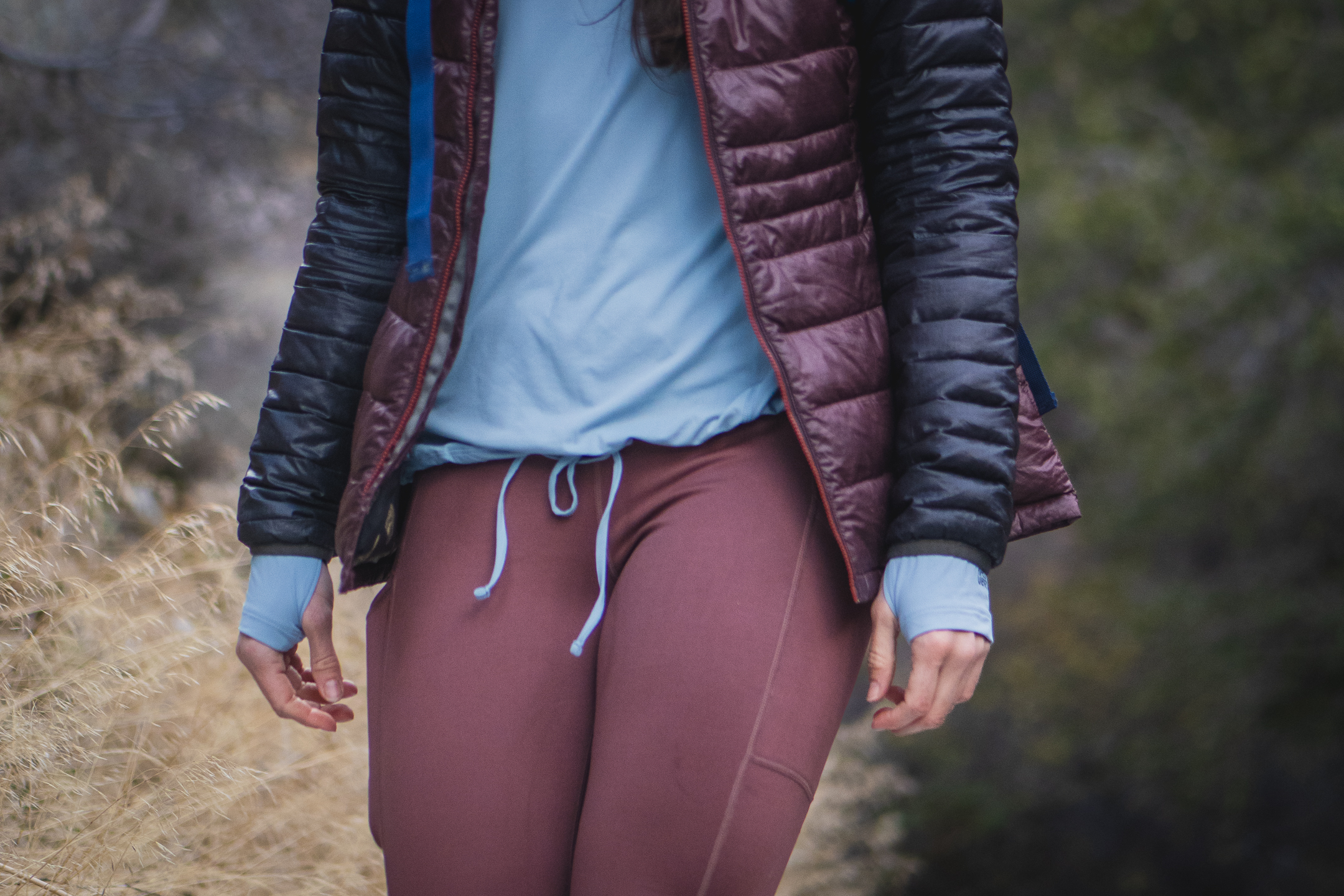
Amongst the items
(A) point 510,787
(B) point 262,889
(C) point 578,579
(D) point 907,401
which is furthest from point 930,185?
(B) point 262,889

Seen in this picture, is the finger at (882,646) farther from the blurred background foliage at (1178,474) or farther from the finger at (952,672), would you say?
the blurred background foliage at (1178,474)

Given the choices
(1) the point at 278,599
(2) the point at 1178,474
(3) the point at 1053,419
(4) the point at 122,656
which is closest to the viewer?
(1) the point at 278,599

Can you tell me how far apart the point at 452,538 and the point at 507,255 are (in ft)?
1.09

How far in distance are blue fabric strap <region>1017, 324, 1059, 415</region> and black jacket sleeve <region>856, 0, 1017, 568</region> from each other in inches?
5.4

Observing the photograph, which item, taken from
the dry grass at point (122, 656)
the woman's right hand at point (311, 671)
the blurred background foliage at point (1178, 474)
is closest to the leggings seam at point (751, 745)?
the woman's right hand at point (311, 671)

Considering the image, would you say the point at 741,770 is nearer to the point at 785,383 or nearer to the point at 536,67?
the point at 785,383

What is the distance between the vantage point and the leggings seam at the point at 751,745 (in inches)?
42.0

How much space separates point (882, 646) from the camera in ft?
3.80

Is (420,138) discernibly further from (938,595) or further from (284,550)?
(938,595)

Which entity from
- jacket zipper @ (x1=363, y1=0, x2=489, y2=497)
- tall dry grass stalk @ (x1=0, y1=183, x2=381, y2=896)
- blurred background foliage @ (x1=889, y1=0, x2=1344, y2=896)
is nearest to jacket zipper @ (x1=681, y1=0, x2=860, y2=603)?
jacket zipper @ (x1=363, y1=0, x2=489, y2=497)

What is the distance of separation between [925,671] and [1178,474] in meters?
5.71

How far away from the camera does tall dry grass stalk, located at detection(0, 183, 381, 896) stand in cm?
171

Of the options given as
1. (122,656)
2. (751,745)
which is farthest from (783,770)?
(122,656)

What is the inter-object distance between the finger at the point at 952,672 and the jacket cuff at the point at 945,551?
0.26 ft
